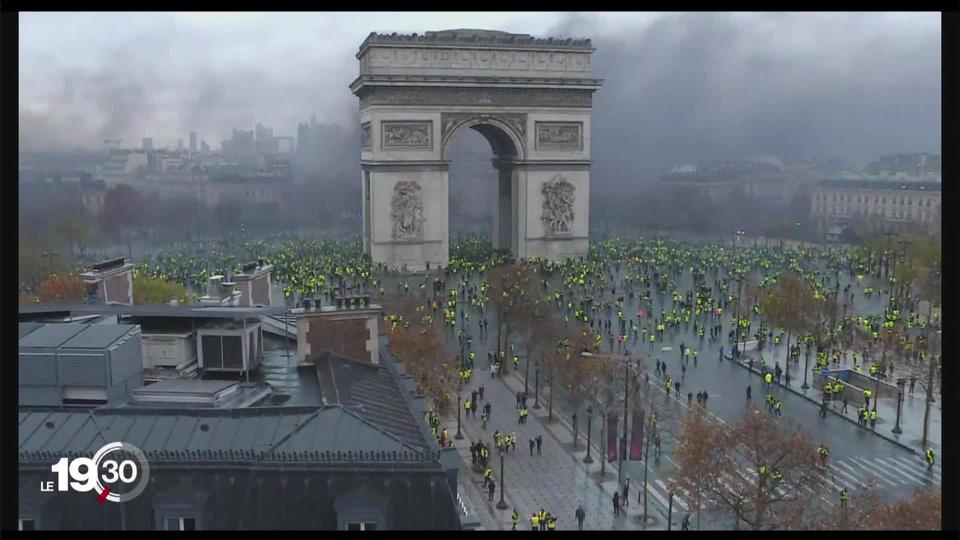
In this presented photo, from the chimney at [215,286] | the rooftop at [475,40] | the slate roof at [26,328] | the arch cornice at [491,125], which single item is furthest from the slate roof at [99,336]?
the arch cornice at [491,125]

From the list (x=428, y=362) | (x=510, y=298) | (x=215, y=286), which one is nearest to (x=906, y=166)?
(x=510, y=298)

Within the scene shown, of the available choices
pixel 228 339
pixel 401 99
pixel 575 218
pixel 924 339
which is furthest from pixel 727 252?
pixel 228 339

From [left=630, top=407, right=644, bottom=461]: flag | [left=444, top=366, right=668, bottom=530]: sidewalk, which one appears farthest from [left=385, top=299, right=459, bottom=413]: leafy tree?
[left=630, top=407, right=644, bottom=461]: flag

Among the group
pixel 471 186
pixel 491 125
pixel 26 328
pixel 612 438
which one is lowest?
Result: pixel 612 438

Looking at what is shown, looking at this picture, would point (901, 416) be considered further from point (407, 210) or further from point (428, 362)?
point (407, 210)

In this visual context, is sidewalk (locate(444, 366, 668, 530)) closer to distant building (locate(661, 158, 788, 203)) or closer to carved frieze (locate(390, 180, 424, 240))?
carved frieze (locate(390, 180, 424, 240))

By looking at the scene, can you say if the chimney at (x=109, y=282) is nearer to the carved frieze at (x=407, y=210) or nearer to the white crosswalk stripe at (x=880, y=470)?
the white crosswalk stripe at (x=880, y=470)

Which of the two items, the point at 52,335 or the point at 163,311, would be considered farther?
the point at 163,311
